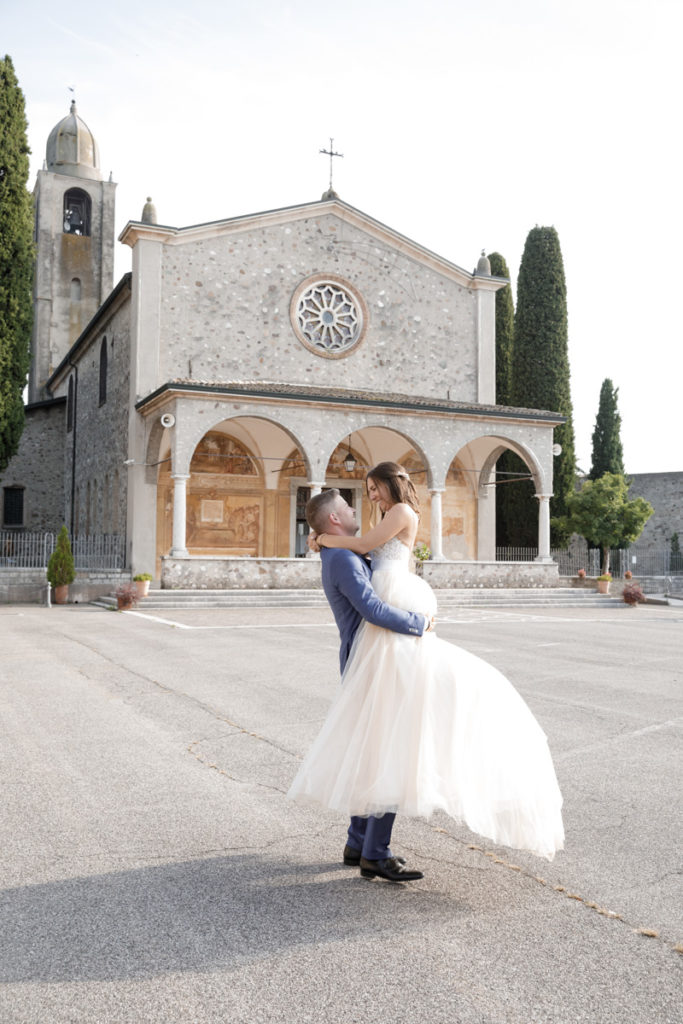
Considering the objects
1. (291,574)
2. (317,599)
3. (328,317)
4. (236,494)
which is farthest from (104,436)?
(317,599)

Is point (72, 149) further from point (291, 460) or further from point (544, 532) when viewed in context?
point (544, 532)

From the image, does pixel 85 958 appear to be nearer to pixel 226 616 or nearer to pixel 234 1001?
pixel 234 1001

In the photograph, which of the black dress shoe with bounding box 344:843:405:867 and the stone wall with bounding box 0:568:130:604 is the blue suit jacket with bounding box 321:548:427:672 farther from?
the stone wall with bounding box 0:568:130:604

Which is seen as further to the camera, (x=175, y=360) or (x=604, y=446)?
(x=604, y=446)

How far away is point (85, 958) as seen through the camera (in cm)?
274

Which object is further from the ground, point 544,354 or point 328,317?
point 544,354

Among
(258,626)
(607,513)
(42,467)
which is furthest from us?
(42,467)

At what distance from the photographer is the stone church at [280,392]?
22391 millimetres

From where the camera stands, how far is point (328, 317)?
25.4 meters

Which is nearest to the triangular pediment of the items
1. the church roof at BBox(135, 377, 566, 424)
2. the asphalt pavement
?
the church roof at BBox(135, 377, 566, 424)

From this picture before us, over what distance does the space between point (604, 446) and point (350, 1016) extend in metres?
31.9

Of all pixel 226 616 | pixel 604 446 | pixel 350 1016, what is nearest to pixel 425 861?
pixel 350 1016

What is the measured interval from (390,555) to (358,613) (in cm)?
27

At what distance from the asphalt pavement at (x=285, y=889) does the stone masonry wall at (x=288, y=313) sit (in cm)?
1805
